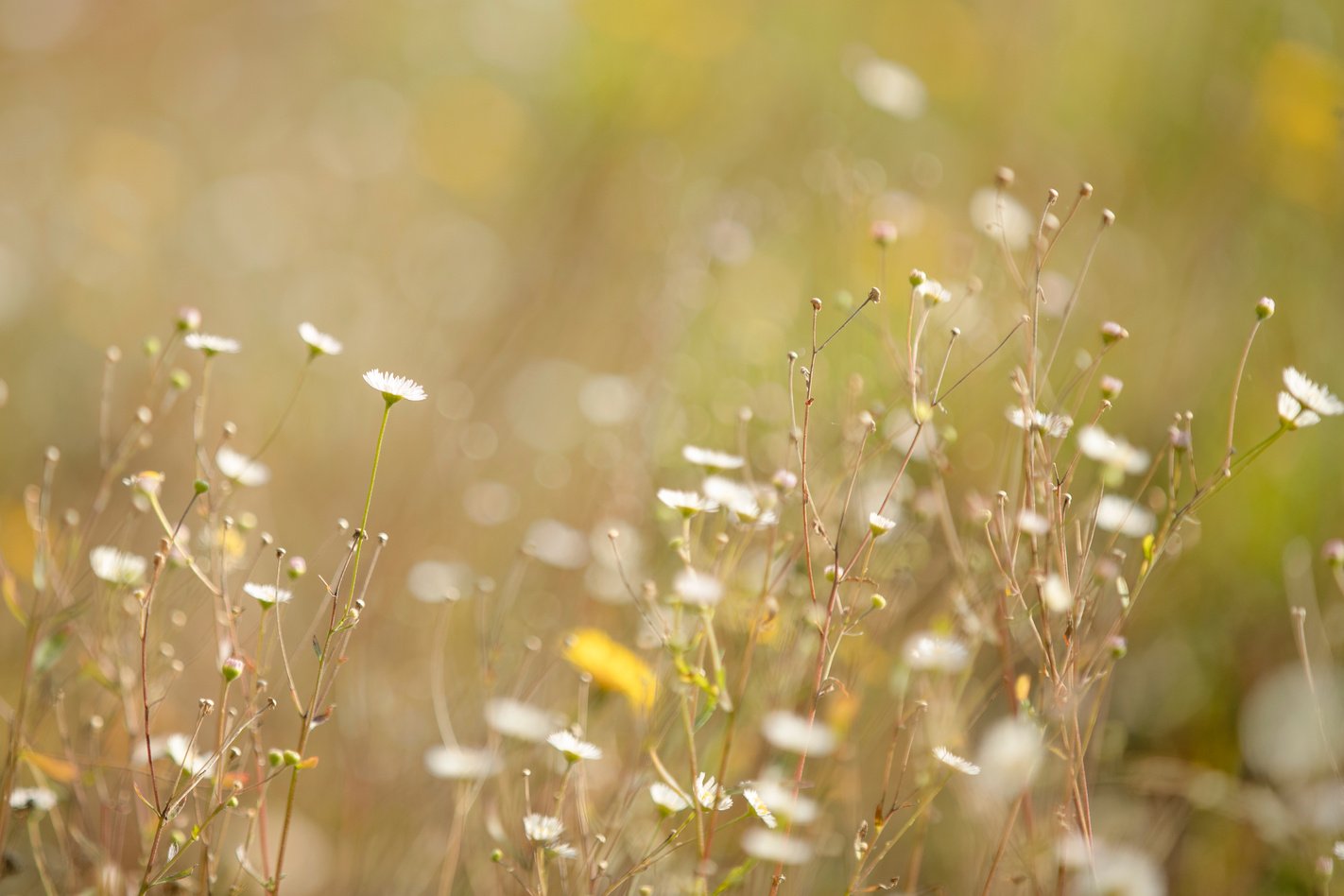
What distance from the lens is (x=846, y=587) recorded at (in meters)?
1.48

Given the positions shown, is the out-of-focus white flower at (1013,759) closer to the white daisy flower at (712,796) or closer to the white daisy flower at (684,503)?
the white daisy flower at (712,796)

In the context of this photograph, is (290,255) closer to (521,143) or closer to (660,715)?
(521,143)

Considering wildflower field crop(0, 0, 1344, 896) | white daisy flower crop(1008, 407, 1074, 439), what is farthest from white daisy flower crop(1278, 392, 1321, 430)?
white daisy flower crop(1008, 407, 1074, 439)

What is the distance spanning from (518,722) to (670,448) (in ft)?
2.56

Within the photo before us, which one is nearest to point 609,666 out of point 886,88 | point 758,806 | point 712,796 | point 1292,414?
point 712,796

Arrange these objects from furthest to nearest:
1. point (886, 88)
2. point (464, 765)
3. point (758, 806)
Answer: point (886, 88) < point (464, 765) < point (758, 806)

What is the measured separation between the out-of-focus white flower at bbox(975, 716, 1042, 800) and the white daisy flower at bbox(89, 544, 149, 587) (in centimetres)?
89

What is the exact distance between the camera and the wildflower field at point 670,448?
107cm

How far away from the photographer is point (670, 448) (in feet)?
6.08

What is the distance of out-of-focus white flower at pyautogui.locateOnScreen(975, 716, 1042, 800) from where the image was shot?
0.95 meters

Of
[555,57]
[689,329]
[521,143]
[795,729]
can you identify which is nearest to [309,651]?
[689,329]

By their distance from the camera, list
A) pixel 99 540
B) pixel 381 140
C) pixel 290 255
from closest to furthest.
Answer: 1. pixel 99 540
2. pixel 290 255
3. pixel 381 140

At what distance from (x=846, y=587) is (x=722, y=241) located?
0.81 metres

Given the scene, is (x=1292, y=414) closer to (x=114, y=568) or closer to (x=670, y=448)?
(x=670, y=448)
